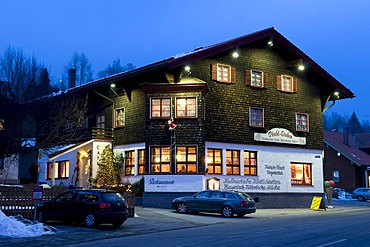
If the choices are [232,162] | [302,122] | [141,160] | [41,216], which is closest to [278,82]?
[302,122]

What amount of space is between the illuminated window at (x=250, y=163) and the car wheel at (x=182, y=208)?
773cm

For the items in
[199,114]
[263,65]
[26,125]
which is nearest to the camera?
[26,125]

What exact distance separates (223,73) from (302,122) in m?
7.95

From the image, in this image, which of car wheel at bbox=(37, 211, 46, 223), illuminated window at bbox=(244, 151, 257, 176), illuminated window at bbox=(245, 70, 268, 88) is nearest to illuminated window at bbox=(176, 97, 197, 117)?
illuminated window at bbox=(244, 151, 257, 176)

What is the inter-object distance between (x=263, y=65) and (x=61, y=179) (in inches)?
679

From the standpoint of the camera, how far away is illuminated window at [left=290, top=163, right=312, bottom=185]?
36281 millimetres

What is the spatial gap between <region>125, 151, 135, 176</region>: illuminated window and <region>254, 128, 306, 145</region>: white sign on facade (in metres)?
8.43

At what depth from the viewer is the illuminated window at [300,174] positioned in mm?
36281

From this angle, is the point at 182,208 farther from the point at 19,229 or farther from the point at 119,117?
the point at 19,229

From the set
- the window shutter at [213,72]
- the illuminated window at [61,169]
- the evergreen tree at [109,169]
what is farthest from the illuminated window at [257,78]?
the illuminated window at [61,169]

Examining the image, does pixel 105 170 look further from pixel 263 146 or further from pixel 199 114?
pixel 263 146

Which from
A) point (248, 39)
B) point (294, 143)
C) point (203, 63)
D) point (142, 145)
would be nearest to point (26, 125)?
point (142, 145)

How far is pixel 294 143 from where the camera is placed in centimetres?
3622

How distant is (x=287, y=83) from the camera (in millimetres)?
36969
